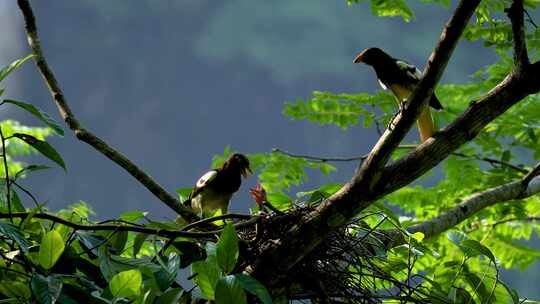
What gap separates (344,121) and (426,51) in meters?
25.3

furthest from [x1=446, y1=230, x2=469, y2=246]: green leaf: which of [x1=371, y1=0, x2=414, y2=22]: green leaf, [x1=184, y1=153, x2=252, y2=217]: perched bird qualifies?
[x1=184, y1=153, x2=252, y2=217]: perched bird

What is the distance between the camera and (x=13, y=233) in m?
1.93

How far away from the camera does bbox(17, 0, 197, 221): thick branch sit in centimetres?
300

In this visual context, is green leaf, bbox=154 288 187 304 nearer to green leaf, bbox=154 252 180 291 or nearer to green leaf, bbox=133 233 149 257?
green leaf, bbox=154 252 180 291

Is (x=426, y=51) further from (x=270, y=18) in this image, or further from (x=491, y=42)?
(x=491, y=42)

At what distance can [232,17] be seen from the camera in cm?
3753

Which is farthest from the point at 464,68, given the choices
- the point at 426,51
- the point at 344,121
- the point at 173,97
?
the point at 344,121

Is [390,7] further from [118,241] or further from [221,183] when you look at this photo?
[118,241]

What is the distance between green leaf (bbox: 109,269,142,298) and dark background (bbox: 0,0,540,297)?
99.9 feet

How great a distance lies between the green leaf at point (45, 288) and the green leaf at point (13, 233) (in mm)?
148

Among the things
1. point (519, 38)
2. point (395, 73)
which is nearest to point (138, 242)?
point (519, 38)

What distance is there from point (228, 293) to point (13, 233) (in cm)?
60

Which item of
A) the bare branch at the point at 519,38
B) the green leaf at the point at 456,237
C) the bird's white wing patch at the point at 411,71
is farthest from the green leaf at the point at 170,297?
the bird's white wing patch at the point at 411,71

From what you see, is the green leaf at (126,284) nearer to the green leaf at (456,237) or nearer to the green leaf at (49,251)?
the green leaf at (49,251)
